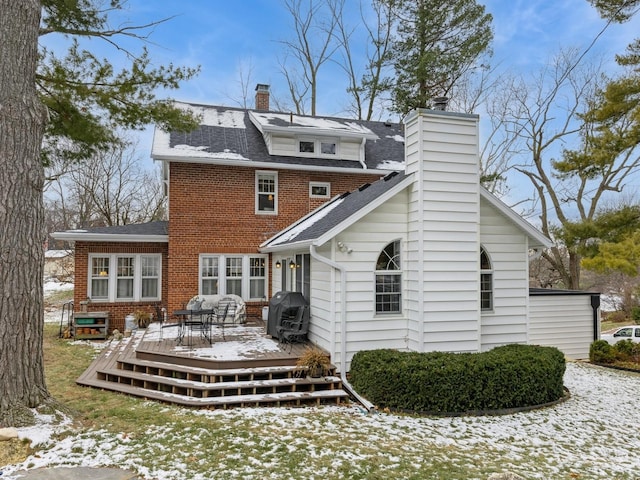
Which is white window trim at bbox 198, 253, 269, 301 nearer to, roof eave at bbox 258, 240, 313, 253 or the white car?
roof eave at bbox 258, 240, 313, 253

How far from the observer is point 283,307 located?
9469 millimetres

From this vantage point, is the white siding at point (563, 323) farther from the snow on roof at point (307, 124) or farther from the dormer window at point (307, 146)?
the dormer window at point (307, 146)

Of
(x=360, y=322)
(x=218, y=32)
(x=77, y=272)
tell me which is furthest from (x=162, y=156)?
(x=360, y=322)

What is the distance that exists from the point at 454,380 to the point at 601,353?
26.7ft

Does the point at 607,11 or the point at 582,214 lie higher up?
the point at 607,11

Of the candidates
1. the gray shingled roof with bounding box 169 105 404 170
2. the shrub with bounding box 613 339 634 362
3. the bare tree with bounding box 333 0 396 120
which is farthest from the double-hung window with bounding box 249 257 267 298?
the bare tree with bounding box 333 0 396 120

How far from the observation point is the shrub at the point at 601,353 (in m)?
12.3

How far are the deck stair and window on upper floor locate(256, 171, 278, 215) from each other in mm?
6606

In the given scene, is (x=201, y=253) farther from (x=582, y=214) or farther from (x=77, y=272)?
(x=582, y=214)

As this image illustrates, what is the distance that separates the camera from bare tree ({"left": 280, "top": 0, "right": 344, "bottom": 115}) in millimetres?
24281

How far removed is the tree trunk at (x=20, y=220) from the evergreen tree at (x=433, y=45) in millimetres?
16786

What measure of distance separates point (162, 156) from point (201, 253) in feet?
10.0

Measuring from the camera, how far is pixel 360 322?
27.0ft

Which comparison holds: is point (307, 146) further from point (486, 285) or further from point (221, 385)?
point (221, 385)
